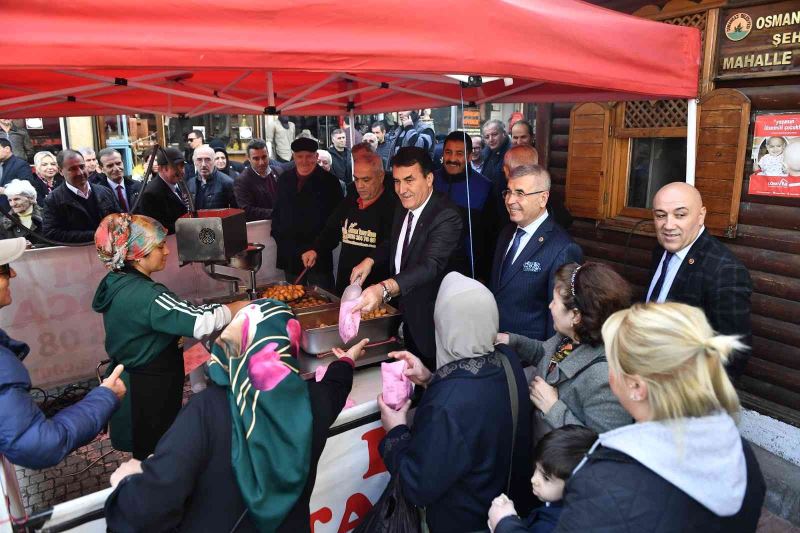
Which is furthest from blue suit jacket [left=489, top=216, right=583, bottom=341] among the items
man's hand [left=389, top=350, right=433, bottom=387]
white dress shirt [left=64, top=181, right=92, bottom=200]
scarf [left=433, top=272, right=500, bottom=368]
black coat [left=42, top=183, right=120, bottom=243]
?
white dress shirt [left=64, top=181, right=92, bottom=200]

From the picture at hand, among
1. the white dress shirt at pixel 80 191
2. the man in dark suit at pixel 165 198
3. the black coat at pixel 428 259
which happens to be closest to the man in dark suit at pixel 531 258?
the black coat at pixel 428 259

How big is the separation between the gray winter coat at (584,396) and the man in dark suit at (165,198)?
4659 mm

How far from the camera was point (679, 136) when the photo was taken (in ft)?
15.1

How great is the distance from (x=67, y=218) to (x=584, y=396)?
18.0 ft

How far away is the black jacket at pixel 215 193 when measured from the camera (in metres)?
6.80

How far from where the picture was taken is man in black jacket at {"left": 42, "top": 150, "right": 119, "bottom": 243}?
5395mm

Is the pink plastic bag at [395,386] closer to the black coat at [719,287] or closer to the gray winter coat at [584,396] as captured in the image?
the gray winter coat at [584,396]

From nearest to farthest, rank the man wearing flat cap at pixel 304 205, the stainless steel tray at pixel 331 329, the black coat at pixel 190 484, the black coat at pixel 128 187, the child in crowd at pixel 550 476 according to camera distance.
Result: 1. the black coat at pixel 190 484
2. the child in crowd at pixel 550 476
3. the stainless steel tray at pixel 331 329
4. the man wearing flat cap at pixel 304 205
5. the black coat at pixel 128 187

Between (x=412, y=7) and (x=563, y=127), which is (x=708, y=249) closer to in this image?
(x=412, y=7)

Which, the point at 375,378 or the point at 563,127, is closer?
the point at 375,378

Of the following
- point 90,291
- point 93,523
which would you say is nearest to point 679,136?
point 93,523

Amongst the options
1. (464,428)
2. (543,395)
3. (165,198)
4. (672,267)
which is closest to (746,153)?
(672,267)

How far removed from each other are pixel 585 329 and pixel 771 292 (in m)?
2.87

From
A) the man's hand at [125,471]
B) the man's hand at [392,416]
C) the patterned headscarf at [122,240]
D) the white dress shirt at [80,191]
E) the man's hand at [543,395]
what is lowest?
the man's hand at [392,416]
